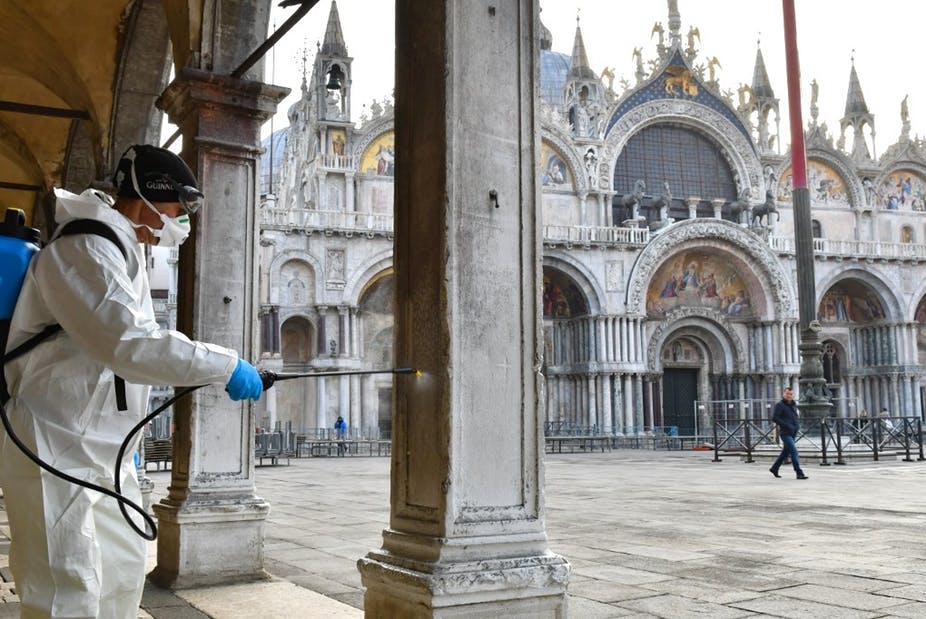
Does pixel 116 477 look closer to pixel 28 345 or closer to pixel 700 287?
pixel 28 345

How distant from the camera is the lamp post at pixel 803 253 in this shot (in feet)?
60.2

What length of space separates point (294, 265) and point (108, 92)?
17.5 m

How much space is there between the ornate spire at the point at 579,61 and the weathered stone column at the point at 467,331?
29.9 metres

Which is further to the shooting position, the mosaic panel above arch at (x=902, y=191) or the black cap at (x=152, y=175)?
the mosaic panel above arch at (x=902, y=191)

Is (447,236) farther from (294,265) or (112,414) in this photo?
(294,265)

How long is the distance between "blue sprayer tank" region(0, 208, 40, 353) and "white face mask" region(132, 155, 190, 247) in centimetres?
34

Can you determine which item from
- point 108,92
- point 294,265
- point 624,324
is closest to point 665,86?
point 624,324

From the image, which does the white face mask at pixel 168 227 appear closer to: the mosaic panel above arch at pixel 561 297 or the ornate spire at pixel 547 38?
the mosaic panel above arch at pixel 561 297

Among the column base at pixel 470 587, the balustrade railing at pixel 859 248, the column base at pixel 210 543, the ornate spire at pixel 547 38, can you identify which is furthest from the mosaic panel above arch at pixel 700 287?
the column base at pixel 470 587

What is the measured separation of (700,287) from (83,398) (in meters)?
30.5

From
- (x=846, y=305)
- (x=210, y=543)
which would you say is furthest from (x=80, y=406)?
(x=846, y=305)

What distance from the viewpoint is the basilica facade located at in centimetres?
2712

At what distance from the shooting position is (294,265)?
87.9ft

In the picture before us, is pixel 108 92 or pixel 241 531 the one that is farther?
pixel 108 92
